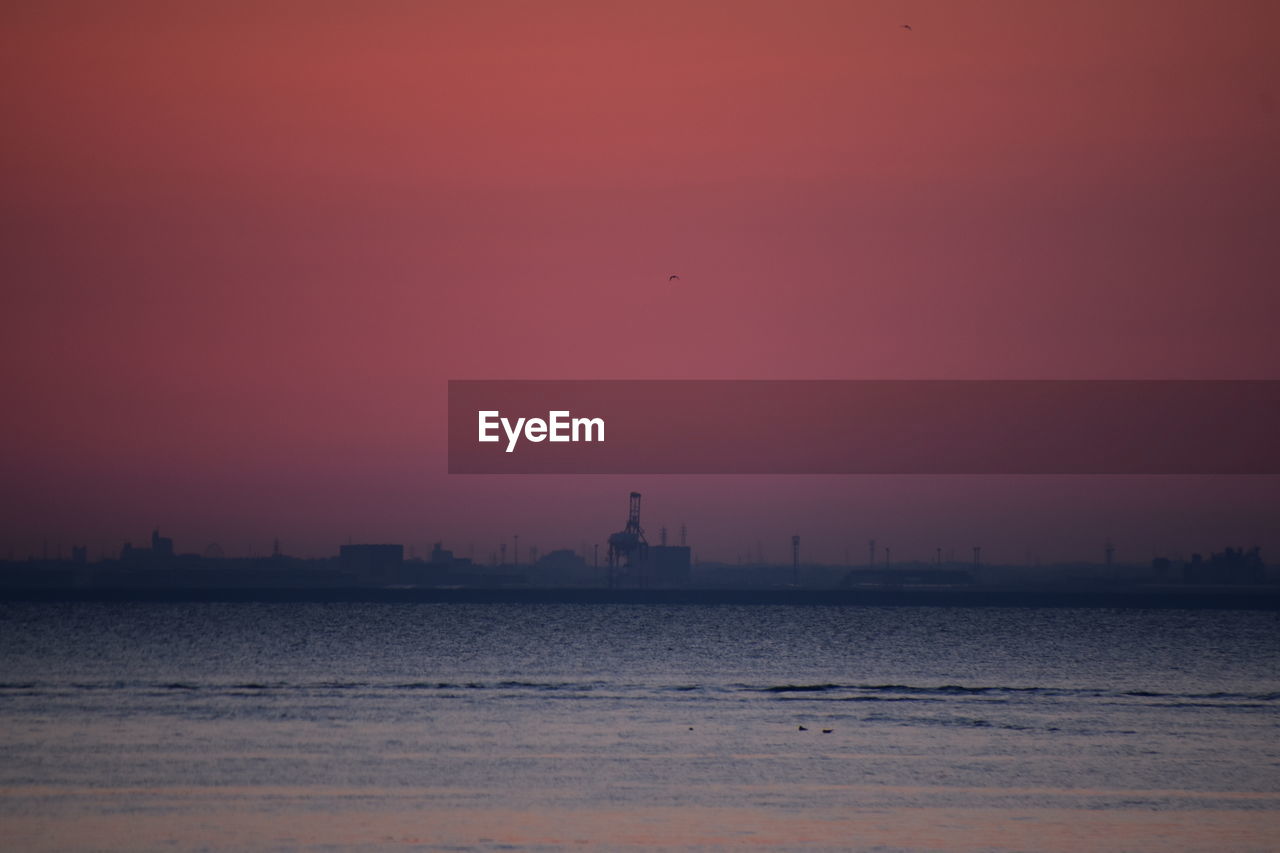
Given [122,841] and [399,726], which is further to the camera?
[399,726]

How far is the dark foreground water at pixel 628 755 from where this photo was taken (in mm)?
33281

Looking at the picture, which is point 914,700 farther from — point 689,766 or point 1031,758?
point 689,766

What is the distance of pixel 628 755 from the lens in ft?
149

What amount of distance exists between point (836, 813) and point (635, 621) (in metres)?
163

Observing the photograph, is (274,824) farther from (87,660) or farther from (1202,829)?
(87,660)

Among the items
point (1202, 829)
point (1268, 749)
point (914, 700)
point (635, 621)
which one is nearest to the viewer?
point (1202, 829)

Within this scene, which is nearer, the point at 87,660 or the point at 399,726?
the point at 399,726

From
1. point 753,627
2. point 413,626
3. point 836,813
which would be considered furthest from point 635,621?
point 836,813

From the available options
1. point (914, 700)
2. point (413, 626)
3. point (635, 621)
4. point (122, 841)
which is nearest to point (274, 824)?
point (122, 841)

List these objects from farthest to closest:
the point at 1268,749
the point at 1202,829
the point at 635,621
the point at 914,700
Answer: the point at 635,621 → the point at 914,700 → the point at 1268,749 → the point at 1202,829

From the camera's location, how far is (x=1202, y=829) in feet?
111

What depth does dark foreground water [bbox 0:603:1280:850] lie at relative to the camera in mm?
33281

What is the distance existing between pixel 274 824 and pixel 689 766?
1363 centimetres

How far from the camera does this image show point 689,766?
1698 inches
